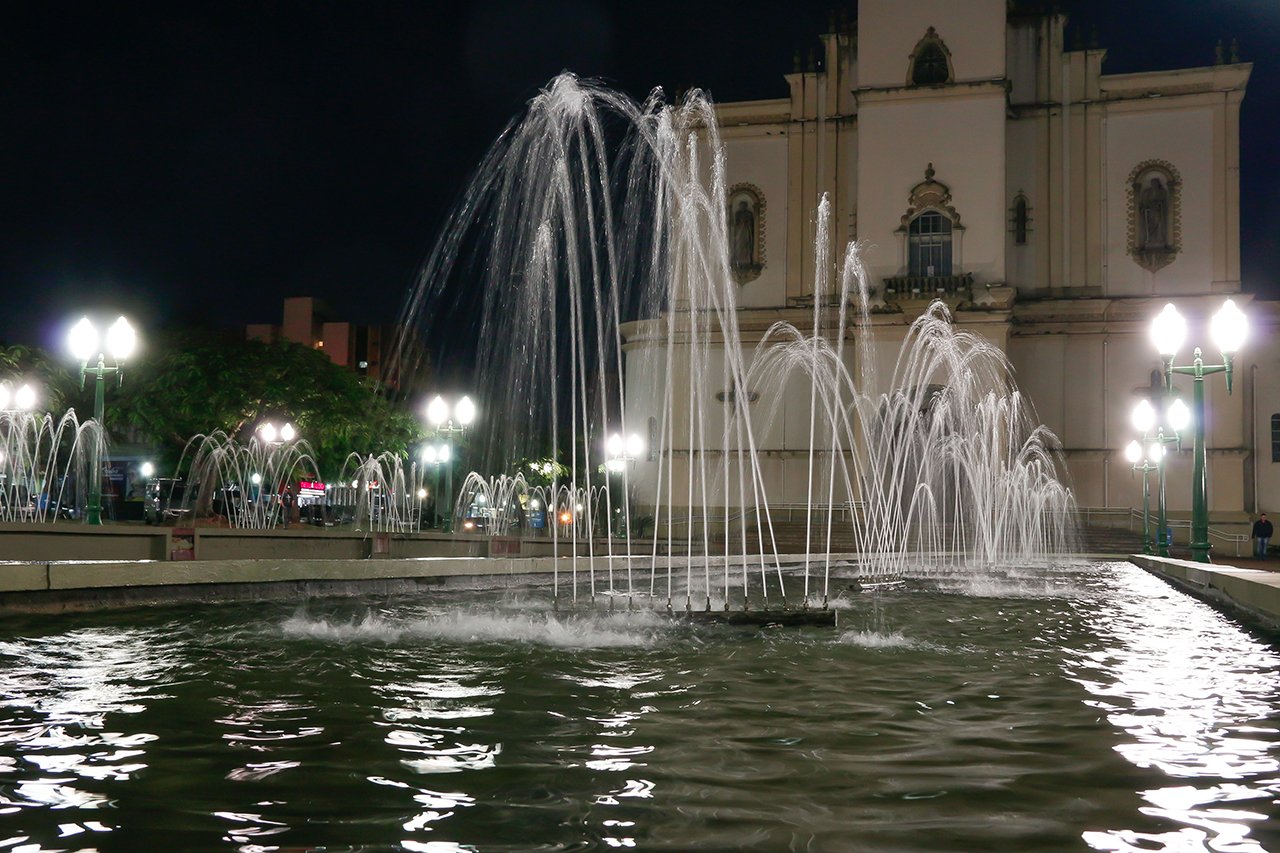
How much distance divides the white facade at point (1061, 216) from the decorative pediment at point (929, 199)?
0.05 metres

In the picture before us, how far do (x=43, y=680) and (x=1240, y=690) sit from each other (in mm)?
7979

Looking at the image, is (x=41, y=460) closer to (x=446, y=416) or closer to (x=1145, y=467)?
(x=446, y=416)

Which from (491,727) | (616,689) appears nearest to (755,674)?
(616,689)

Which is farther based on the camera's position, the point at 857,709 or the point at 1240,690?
the point at 1240,690

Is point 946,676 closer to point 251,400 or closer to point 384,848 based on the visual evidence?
point 384,848

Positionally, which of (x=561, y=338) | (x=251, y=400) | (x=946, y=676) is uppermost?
(x=561, y=338)

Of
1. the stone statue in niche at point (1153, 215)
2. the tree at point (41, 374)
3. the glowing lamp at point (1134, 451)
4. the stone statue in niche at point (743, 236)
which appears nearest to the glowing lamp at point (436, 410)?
the tree at point (41, 374)

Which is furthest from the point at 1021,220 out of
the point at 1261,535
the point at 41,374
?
the point at 41,374

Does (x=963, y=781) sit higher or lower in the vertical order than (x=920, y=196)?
lower

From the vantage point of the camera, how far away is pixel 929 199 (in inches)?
1807

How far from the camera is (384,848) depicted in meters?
4.54

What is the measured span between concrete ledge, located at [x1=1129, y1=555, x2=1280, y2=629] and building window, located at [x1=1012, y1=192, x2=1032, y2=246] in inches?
1068

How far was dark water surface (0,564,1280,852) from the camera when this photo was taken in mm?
4875

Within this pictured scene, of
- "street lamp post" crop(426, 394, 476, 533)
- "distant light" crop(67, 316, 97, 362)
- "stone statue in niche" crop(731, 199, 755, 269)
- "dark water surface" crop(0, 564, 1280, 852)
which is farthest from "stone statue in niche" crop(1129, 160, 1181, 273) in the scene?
"dark water surface" crop(0, 564, 1280, 852)
